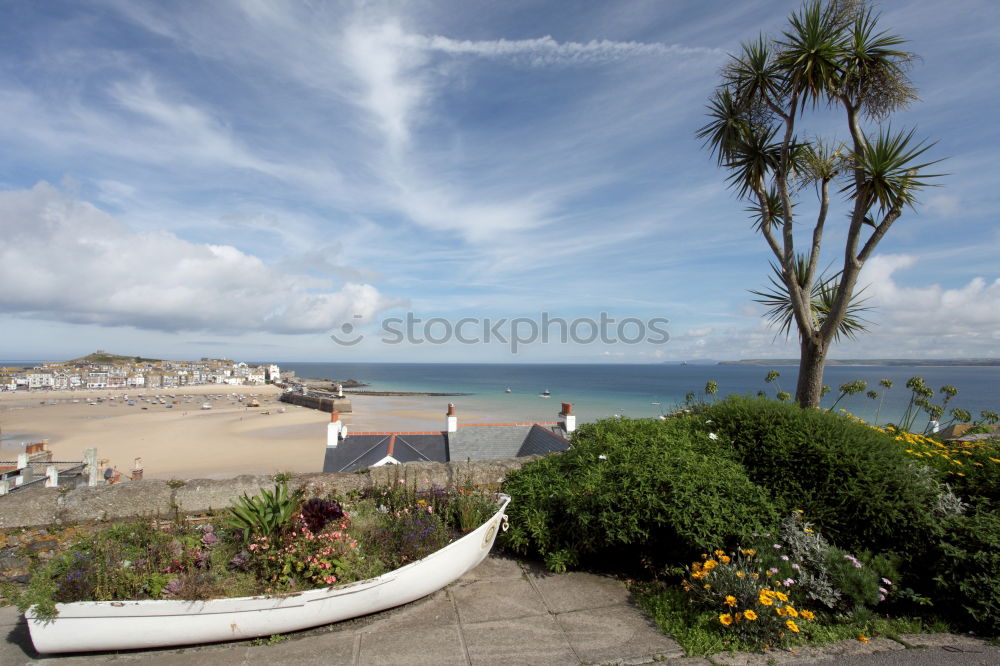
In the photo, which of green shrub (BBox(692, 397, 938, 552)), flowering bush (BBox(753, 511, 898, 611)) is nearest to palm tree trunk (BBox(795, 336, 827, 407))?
green shrub (BBox(692, 397, 938, 552))

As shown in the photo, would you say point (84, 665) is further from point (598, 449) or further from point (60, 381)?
point (60, 381)

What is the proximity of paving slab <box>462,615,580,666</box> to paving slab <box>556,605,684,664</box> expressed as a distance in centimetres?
8

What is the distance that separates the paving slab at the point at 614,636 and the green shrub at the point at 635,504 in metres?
0.52

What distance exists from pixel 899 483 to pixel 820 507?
2.10 ft

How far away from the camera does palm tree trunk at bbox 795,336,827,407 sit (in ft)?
22.5

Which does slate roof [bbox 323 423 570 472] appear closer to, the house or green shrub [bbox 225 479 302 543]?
the house

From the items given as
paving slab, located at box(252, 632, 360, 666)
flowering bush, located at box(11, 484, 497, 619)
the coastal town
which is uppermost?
flowering bush, located at box(11, 484, 497, 619)

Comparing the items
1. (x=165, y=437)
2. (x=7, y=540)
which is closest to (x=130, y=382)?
(x=165, y=437)

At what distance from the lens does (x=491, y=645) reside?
9.96ft

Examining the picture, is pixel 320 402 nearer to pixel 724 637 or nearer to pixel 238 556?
pixel 238 556

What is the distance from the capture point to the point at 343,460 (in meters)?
13.8

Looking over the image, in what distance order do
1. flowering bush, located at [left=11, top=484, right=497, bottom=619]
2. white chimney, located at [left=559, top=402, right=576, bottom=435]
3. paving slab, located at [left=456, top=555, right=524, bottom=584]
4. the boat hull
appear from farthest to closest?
1. white chimney, located at [left=559, top=402, right=576, bottom=435]
2. paving slab, located at [left=456, top=555, right=524, bottom=584]
3. flowering bush, located at [left=11, top=484, right=497, bottom=619]
4. the boat hull

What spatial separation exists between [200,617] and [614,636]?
8.46 ft

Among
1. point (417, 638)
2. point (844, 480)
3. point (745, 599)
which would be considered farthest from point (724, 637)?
point (417, 638)
